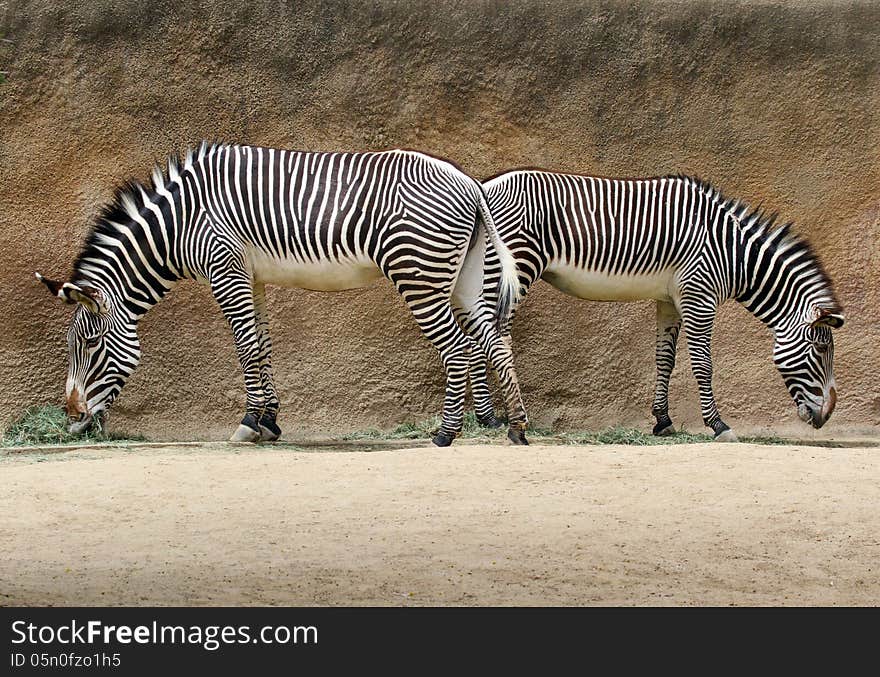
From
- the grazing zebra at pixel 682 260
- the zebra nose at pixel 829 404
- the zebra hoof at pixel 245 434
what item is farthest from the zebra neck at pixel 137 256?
the zebra nose at pixel 829 404

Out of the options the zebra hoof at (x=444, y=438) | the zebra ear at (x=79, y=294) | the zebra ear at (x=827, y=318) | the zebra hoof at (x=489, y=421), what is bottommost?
the zebra hoof at (x=489, y=421)

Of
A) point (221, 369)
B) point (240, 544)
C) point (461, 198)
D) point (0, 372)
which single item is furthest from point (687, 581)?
point (0, 372)

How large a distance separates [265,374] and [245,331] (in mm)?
429

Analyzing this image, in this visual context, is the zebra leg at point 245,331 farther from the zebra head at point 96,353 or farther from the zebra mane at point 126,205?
the zebra mane at point 126,205

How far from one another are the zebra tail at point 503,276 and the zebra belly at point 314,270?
2.81ft

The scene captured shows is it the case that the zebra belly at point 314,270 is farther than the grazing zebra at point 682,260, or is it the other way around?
the grazing zebra at point 682,260

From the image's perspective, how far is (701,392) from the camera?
931 centimetres

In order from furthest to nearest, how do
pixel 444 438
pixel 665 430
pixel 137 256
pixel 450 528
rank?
pixel 665 430, pixel 137 256, pixel 444 438, pixel 450 528

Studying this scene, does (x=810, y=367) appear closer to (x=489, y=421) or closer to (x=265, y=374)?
(x=489, y=421)

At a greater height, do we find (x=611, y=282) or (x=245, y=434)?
(x=611, y=282)

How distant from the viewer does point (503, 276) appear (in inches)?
338

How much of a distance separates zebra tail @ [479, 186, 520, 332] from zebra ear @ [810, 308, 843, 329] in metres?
2.20

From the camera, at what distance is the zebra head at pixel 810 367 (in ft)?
30.1

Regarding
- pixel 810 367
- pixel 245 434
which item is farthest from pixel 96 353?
pixel 810 367
